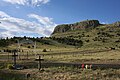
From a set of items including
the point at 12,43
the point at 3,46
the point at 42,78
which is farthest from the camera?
the point at 12,43

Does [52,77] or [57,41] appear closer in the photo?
[52,77]

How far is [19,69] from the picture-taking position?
118ft

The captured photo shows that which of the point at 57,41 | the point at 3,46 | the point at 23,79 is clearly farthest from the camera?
the point at 57,41

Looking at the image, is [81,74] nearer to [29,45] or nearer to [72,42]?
[29,45]

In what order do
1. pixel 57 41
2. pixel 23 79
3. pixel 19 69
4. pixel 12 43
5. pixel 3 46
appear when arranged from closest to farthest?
Answer: pixel 23 79 → pixel 19 69 → pixel 3 46 → pixel 12 43 → pixel 57 41

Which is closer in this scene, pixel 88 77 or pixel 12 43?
pixel 88 77

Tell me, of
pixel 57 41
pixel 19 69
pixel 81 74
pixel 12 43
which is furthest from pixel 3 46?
pixel 81 74

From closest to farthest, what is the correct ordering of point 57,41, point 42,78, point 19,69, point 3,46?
1. point 42,78
2. point 19,69
3. point 3,46
4. point 57,41

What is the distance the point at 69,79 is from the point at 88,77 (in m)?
1.63

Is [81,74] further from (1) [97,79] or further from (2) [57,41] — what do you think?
(2) [57,41]

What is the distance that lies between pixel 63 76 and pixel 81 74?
67.8 inches

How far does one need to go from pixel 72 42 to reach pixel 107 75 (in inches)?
5797

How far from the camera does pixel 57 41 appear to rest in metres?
169

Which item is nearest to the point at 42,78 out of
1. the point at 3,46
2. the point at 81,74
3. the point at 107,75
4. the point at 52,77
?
the point at 52,77
